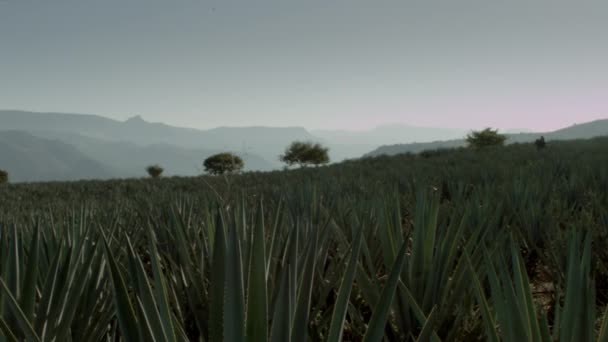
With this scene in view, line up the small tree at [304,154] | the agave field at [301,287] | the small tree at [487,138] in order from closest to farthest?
the agave field at [301,287], the small tree at [487,138], the small tree at [304,154]

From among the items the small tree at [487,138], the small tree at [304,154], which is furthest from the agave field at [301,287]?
the small tree at [304,154]

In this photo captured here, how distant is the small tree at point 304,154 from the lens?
42.8 meters

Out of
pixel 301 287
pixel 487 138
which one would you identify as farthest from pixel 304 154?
pixel 301 287

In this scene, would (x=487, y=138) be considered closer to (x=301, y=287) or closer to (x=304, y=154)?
(x=304, y=154)

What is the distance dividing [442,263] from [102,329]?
921 millimetres

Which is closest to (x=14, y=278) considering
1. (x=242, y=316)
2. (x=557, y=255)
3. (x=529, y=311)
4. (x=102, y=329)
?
(x=102, y=329)

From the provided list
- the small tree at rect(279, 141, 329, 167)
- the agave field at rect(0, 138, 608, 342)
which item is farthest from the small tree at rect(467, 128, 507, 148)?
the agave field at rect(0, 138, 608, 342)

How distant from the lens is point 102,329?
89 centimetres

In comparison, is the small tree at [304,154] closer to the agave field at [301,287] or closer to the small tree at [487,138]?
the small tree at [487,138]

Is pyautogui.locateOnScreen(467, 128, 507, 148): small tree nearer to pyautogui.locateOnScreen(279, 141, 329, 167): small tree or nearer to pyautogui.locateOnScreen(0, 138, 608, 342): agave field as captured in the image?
pyautogui.locateOnScreen(279, 141, 329, 167): small tree

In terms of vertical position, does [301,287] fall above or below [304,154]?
below

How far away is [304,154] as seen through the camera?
42.8 meters

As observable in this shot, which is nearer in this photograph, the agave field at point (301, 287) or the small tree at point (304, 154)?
the agave field at point (301, 287)

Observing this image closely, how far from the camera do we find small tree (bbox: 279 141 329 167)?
140ft
